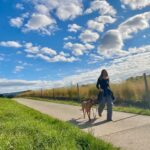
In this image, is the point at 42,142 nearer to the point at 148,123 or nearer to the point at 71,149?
the point at 71,149

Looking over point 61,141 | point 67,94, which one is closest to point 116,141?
point 61,141

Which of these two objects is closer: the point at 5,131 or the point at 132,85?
the point at 5,131

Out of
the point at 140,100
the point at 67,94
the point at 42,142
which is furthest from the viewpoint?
the point at 67,94

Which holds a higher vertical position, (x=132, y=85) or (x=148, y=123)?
(x=132, y=85)

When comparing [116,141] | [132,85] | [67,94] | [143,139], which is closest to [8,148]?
[116,141]

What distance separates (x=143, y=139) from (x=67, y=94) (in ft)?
91.0

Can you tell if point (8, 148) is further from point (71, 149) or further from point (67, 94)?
point (67, 94)

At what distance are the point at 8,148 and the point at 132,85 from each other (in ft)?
46.3

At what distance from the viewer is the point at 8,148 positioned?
6199 millimetres

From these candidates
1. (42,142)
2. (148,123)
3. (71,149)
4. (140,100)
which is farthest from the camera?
(140,100)

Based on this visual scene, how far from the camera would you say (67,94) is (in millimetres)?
34938

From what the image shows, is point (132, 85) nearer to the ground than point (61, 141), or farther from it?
farther from it

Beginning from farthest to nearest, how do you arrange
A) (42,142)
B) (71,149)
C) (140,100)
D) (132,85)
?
(132,85), (140,100), (42,142), (71,149)

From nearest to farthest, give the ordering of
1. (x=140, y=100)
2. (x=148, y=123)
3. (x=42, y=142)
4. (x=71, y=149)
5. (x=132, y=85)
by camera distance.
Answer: (x=71, y=149)
(x=42, y=142)
(x=148, y=123)
(x=140, y=100)
(x=132, y=85)
